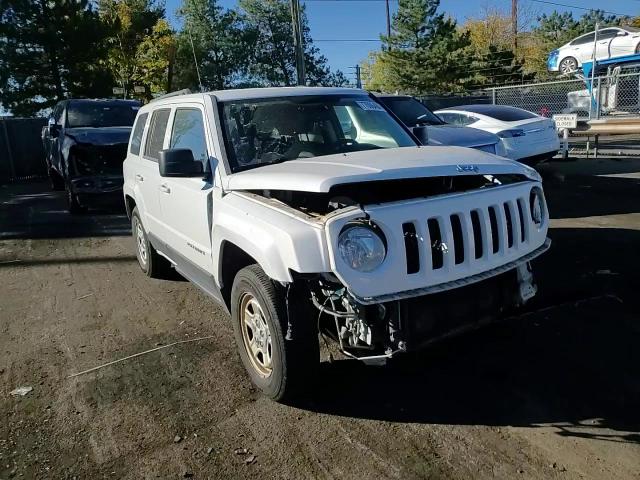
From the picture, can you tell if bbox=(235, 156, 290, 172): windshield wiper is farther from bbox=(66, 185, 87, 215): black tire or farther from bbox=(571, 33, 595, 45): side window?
bbox=(571, 33, 595, 45): side window

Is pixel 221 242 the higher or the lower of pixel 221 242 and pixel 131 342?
the higher

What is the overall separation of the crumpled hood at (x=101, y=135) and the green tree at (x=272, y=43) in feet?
129

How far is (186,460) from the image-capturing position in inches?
119

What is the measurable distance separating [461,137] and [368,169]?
5.08m

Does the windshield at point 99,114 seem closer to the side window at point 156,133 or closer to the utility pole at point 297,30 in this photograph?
the side window at point 156,133

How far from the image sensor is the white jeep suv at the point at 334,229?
2.88 meters

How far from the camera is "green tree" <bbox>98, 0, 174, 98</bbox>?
33594 millimetres

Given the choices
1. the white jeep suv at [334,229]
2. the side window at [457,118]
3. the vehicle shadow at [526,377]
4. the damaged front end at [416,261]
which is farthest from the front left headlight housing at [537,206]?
the side window at [457,118]

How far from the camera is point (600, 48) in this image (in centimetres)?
2206

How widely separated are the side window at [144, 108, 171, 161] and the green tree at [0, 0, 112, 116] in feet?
75.8

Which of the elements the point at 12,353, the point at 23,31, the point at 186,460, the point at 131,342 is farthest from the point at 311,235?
the point at 23,31

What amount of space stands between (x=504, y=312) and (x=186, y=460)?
2090mm

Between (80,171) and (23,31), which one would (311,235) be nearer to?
(80,171)

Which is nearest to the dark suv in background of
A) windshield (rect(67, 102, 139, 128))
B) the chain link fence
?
windshield (rect(67, 102, 139, 128))
